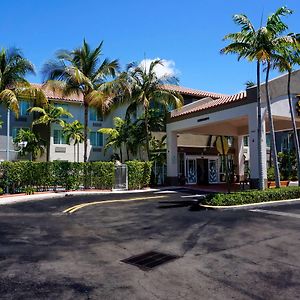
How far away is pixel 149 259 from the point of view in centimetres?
789

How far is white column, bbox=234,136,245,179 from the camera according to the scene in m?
36.5

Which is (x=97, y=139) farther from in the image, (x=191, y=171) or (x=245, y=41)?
(x=245, y=41)

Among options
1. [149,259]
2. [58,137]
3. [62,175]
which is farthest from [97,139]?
[149,259]

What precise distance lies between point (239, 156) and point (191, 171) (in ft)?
18.9

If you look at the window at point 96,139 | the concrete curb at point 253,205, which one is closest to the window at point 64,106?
the window at point 96,139

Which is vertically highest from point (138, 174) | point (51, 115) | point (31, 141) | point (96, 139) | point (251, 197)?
point (51, 115)

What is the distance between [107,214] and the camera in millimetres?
14906

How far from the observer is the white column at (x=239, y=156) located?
36.5 m

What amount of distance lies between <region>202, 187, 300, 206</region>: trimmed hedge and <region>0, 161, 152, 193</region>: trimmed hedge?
11.2 m

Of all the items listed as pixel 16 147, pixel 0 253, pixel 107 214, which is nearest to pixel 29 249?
pixel 0 253

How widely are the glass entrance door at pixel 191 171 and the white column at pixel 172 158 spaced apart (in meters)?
3.74

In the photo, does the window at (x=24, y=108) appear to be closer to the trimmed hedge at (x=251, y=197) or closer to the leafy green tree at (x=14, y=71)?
the leafy green tree at (x=14, y=71)

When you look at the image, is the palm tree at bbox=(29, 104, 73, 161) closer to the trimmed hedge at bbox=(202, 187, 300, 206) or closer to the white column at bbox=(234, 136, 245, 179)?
the white column at bbox=(234, 136, 245, 179)

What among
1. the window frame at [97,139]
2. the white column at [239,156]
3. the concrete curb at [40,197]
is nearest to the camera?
the concrete curb at [40,197]
